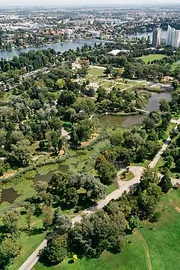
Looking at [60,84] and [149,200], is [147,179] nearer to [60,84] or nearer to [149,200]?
[149,200]

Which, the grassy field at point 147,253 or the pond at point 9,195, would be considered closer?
the grassy field at point 147,253

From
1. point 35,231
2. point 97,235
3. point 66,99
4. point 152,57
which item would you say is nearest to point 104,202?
point 97,235

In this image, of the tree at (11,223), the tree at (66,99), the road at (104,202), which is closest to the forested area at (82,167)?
the tree at (11,223)

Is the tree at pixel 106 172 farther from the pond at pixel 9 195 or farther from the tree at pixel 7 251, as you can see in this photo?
the tree at pixel 7 251

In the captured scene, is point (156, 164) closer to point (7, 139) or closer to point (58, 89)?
point (7, 139)

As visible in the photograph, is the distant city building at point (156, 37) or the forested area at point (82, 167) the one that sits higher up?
the distant city building at point (156, 37)

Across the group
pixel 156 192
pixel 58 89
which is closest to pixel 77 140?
pixel 156 192

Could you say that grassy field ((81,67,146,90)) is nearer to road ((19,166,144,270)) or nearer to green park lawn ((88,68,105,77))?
green park lawn ((88,68,105,77))
